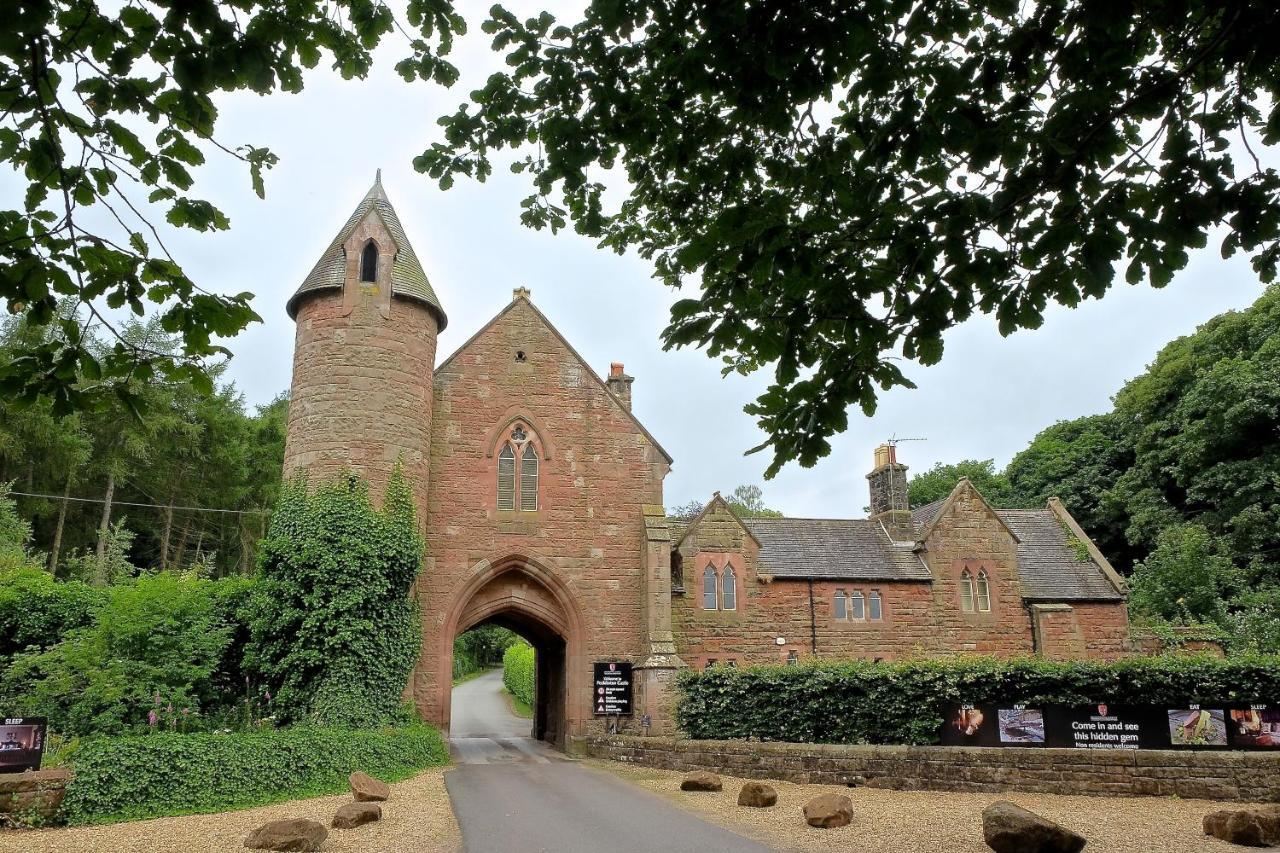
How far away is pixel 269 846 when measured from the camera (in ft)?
31.0

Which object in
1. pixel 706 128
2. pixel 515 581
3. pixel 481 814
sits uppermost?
pixel 706 128

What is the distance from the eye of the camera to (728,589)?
2411 cm

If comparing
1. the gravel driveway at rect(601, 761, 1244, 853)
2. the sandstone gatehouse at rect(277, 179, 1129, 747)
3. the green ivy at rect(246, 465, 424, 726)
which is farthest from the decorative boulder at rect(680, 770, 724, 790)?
the green ivy at rect(246, 465, 424, 726)

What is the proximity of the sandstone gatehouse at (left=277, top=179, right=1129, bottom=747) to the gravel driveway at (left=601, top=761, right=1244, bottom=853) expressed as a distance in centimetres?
725

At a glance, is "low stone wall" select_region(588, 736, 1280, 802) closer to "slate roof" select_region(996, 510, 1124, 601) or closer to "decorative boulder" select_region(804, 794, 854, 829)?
"decorative boulder" select_region(804, 794, 854, 829)

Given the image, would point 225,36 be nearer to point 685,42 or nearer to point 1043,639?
point 685,42

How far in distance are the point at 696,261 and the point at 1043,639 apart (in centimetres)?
2414

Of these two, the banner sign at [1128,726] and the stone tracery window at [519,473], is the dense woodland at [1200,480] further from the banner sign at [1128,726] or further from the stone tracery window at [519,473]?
the stone tracery window at [519,473]

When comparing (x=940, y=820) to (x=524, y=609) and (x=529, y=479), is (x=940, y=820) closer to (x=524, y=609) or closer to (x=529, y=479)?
(x=524, y=609)

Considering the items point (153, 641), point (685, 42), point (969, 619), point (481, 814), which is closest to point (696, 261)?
point (685, 42)

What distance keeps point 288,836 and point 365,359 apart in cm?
1225

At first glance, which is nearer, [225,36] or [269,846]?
[225,36]

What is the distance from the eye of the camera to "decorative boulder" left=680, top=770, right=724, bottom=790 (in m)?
14.0

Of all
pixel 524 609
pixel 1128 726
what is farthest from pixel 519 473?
pixel 1128 726
